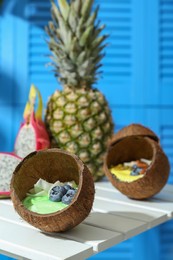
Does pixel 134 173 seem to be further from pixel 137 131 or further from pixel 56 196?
pixel 56 196

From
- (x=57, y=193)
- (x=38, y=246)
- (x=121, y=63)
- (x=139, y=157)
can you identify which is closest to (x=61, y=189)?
(x=57, y=193)

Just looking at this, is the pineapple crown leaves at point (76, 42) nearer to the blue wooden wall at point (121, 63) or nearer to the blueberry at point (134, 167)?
the blueberry at point (134, 167)

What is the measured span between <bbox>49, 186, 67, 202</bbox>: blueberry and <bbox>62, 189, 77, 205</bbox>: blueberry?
0.01m

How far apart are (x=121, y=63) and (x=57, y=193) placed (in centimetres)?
146

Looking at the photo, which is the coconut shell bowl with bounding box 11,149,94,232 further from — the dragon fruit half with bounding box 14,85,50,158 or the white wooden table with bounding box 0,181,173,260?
the dragon fruit half with bounding box 14,85,50,158

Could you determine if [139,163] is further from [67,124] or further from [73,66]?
[73,66]

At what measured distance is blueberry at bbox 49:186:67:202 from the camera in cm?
104

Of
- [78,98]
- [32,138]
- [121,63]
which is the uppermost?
[121,63]

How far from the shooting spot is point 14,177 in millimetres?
1062

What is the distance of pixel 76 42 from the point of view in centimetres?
152

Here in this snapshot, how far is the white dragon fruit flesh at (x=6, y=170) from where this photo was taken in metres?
1.30

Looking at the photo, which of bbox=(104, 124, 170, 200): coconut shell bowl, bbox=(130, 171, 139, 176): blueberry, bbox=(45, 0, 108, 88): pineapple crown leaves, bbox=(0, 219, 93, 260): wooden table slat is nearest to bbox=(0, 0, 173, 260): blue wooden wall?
bbox=(45, 0, 108, 88): pineapple crown leaves

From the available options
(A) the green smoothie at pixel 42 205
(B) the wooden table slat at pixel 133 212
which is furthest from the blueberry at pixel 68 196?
(B) the wooden table slat at pixel 133 212

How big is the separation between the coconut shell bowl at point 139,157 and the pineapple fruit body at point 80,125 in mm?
125
